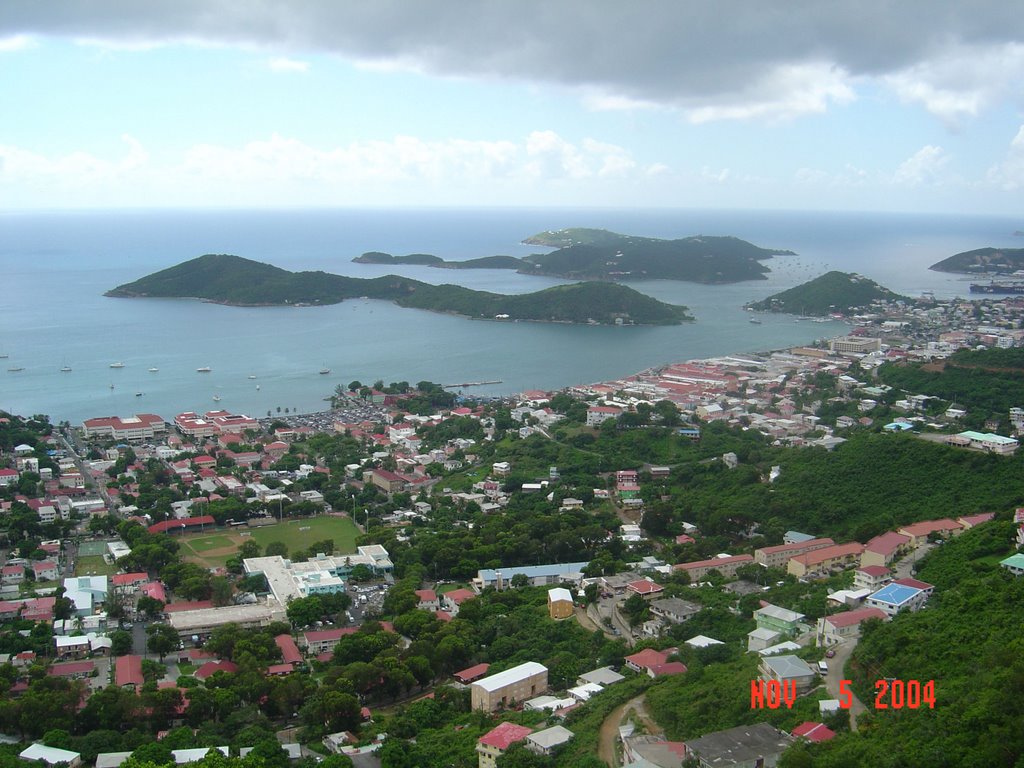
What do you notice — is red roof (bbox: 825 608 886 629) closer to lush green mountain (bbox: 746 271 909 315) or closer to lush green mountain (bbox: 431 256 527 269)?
lush green mountain (bbox: 746 271 909 315)

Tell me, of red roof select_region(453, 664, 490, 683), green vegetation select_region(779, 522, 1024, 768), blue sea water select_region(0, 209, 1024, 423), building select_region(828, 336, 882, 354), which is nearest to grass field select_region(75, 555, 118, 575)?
red roof select_region(453, 664, 490, 683)

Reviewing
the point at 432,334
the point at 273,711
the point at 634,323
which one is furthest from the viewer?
the point at 634,323

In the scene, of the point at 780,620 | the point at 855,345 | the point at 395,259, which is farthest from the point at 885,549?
the point at 395,259

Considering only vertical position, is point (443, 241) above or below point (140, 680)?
above

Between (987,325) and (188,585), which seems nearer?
(188,585)

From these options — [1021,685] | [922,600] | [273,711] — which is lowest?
[273,711]

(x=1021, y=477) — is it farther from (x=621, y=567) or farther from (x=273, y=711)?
(x=273, y=711)

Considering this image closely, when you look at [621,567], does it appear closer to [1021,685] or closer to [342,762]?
[342,762]

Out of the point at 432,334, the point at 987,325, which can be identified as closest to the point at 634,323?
the point at 432,334

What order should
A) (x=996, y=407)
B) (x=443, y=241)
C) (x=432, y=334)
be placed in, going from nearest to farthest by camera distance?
(x=996, y=407) < (x=432, y=334) < (x=443, y=241)
